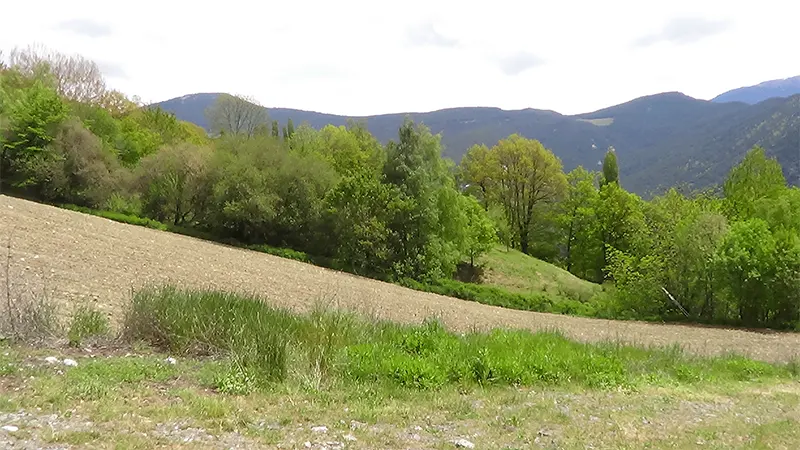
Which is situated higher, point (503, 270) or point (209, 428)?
point (209, 428)

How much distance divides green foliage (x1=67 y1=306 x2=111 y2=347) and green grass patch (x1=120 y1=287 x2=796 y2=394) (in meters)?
0.42

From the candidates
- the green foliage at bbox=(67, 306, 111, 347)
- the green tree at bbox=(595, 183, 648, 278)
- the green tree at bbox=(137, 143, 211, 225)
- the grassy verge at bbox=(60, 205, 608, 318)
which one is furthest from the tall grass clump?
the green tree at bbox=(595, 183, 648, 278)

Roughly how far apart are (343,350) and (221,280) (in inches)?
600

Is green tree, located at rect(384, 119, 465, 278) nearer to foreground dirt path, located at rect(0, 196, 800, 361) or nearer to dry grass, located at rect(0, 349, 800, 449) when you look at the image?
foreground dirt path, located at rect(0, 196, 800, 361)

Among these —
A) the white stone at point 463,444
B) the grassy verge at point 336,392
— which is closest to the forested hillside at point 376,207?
the grassy verge at point 336,392

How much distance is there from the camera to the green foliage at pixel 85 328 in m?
8.45

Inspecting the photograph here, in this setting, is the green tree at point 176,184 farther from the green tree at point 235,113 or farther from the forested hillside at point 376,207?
the green tree at point 235,113

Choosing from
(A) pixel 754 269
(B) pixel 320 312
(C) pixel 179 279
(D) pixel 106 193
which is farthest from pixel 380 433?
(D) pixel 106 193

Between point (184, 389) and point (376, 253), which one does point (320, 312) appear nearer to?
point (184, 389)

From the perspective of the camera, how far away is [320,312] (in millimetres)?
10320

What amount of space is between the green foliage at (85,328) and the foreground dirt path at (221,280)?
Result: 13.9ft

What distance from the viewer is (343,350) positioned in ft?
29.3

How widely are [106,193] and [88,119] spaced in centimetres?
992

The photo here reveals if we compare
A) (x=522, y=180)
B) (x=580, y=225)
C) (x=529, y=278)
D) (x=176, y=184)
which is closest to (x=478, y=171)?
(x=522, y=180)
